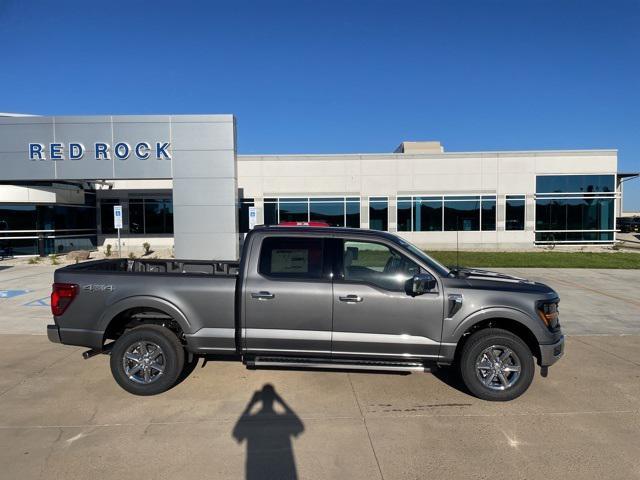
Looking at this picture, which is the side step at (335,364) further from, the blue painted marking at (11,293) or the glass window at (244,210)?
the glass window at (244,210)

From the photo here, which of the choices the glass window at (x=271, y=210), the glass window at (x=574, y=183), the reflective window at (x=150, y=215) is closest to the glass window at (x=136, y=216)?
the reflective window at (x=150, y=215)

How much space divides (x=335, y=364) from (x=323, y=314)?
1.83ft

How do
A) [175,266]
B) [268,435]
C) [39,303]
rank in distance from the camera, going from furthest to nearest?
[39,303] < [175,266] < [268,435]

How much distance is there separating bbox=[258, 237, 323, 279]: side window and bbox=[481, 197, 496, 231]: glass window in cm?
2289

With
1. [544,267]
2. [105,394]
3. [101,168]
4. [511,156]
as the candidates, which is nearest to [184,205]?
[101,168]

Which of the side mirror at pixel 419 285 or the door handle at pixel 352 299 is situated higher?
the side mirror at pixel 419 285

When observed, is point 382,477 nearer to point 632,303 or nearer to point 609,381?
point 609,381

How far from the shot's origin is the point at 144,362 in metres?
4.75

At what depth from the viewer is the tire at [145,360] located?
4.71 m

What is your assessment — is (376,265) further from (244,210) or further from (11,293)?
(244,210)

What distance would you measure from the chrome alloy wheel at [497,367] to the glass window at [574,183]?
2388cm

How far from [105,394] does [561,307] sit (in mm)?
9209

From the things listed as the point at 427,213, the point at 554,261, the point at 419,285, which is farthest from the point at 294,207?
the point at 419,285

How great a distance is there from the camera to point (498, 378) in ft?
15.2
